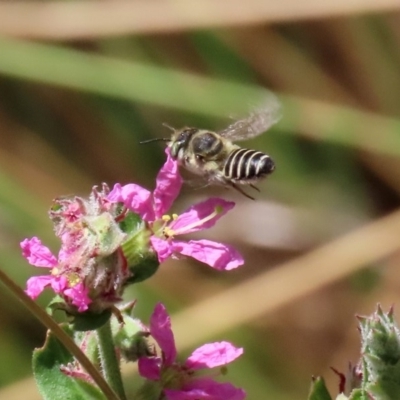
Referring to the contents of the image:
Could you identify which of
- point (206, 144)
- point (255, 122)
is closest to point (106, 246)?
point (206, 144)

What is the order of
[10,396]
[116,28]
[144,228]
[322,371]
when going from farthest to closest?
[322,371]
[116,28]
[10,396]
[144,228]

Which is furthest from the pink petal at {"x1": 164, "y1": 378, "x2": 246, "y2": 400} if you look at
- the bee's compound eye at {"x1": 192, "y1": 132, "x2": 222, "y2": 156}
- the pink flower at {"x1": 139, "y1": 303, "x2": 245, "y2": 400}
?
the bee's compound eye at {"x1": 192, "y1": 132, "x2": 222, "y2": 156}

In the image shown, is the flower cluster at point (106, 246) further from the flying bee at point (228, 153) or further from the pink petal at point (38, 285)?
the flying bee at point (228, 153)

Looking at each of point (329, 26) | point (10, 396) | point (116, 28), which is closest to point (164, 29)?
point (116, 28)

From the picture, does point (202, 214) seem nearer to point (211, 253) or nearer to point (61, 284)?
point (211, 253)

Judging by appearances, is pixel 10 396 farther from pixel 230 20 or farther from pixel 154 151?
pixel 230 20

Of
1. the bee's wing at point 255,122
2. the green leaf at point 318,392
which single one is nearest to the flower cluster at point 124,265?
the green leaf at point 318,392
